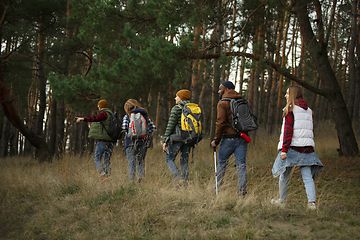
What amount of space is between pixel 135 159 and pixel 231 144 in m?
2.04

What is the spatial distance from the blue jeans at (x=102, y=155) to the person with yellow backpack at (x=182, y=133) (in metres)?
1.58

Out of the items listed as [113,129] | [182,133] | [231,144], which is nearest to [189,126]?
[182,133]

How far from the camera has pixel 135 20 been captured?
29.4ft

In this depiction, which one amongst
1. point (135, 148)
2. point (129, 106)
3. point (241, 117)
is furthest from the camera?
point (129, 106)

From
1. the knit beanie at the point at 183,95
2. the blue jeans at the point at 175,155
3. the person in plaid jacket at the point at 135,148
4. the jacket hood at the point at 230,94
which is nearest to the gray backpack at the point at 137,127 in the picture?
the person in plaid jacket at the point at 135,148

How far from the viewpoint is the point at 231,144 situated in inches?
175

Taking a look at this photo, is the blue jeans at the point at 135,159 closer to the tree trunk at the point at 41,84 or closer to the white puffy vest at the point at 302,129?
the white puffy vest at the point at 302,129

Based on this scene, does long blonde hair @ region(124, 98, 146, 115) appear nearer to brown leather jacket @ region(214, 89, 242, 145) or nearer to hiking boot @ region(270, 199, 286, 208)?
brown leather jacket @ region(214, 89, 242, 145)

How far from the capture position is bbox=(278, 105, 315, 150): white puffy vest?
12.5ft

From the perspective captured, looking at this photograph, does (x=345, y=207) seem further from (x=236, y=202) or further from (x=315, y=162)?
(x=236, y=202)

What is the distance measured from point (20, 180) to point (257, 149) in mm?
7537

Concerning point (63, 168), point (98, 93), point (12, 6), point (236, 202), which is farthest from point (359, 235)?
point (12, 6)

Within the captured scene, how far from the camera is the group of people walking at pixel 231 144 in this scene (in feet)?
12.5

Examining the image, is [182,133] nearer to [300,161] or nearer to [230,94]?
[230,94]
